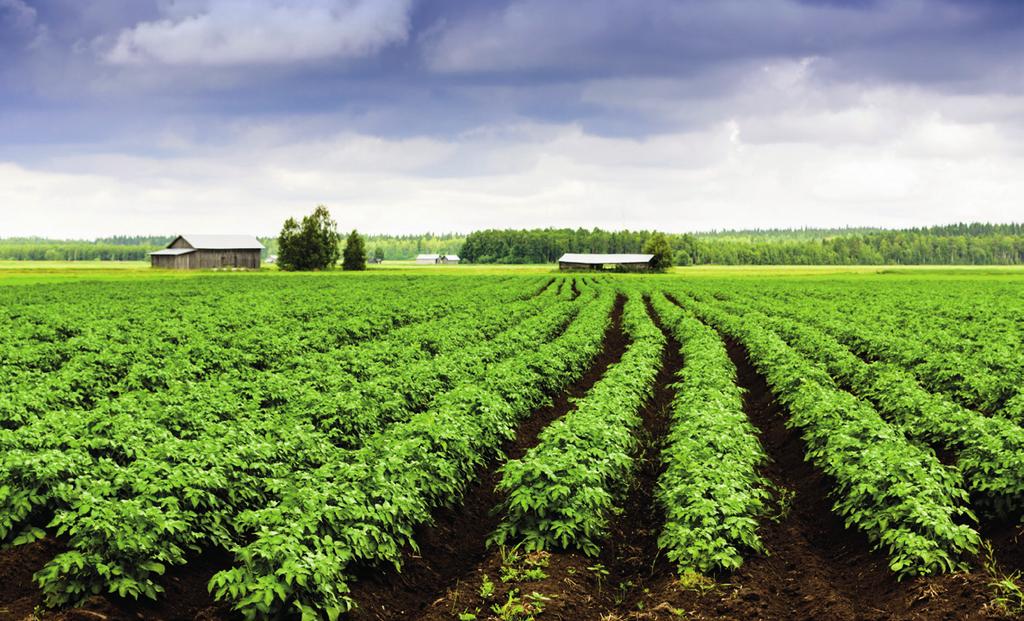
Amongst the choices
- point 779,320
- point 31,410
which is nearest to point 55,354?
point 31,410

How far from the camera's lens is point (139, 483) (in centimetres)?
863

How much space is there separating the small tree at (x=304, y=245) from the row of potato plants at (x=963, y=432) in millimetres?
121553

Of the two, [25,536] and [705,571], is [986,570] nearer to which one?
[705,571]

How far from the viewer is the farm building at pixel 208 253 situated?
422 ft

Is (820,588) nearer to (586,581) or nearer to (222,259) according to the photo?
(586,581)

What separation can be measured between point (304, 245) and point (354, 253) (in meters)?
9.58

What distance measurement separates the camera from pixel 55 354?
22.2 metres

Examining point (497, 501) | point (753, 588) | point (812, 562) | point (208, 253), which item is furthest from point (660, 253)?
point (753, 588)

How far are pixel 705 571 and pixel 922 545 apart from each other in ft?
8.49

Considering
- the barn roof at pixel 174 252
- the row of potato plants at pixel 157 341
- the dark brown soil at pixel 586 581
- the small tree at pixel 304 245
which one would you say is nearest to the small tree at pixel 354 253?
the small tree at pixel 304 245

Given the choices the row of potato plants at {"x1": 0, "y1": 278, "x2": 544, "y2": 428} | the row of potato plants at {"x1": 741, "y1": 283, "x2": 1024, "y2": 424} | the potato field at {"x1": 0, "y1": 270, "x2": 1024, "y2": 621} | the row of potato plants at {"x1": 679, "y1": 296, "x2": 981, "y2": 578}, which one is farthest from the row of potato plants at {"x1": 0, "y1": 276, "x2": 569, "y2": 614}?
the row of potato plants at {"x1": 741, "y1": 283, "x2": 1024, "y2": 424}

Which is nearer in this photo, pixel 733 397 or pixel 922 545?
pixel 922 545

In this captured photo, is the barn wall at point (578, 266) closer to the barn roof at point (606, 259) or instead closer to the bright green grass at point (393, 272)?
the barn roof at point (606, 259)

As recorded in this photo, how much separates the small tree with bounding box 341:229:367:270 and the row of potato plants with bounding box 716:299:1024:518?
402 ft
